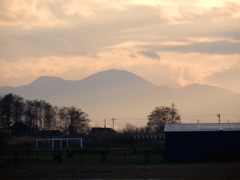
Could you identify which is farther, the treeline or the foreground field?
the treeline

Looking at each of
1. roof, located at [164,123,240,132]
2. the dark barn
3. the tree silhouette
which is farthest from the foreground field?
the tree silhouette

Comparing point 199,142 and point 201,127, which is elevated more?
point 201,127

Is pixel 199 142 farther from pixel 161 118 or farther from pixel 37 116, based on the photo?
pixel 37 116

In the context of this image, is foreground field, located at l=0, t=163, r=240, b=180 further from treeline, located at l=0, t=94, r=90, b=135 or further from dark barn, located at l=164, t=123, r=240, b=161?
treeline, located at l=0, t=94, r=90, b=135

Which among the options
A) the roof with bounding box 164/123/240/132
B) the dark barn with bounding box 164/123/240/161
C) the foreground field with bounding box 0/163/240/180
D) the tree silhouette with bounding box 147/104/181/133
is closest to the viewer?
the foreground field with bounding box 0/163/240/180

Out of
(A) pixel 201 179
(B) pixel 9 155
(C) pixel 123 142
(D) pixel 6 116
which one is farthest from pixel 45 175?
(D) pixel 6 116

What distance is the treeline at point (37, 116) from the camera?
145000 mm

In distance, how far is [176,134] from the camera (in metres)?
55.2

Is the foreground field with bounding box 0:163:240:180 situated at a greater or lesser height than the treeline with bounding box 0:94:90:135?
lesser

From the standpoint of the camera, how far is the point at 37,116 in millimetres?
167250

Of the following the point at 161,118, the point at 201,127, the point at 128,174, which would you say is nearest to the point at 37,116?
the point at 161,118

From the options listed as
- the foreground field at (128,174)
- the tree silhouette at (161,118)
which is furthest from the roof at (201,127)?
the tree silhouette at (161,118)

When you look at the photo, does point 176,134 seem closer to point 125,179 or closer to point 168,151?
point 168,151

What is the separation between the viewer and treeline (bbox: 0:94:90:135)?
14500 cm
